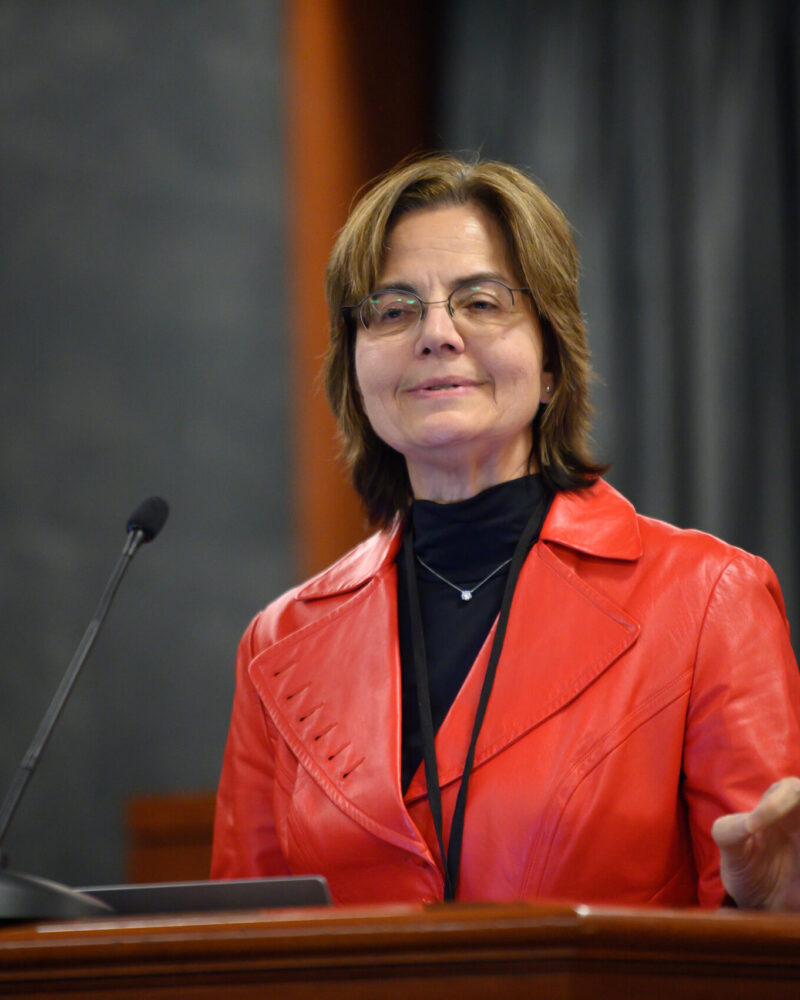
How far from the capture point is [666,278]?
327cm

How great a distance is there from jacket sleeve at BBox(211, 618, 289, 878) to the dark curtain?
5.41ft

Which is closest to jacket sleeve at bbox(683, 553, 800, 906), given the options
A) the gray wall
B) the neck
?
the neck

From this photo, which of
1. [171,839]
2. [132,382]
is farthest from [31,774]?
[132,382]

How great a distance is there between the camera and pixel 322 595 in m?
1.84

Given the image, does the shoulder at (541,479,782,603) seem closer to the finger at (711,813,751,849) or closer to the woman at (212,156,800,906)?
the woman at (212,156,800,906)

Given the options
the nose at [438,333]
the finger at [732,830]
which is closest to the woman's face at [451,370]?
the nose at [438,333]

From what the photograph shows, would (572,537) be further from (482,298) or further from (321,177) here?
(321,177)

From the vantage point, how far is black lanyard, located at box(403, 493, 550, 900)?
1492 mm

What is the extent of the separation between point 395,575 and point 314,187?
188 cm

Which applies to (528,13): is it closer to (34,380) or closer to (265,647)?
(34,380)

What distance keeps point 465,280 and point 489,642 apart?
0.48 metres

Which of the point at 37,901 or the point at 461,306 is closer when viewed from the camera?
the point at 37,901

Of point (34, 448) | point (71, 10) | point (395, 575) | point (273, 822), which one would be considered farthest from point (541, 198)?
point (71, 10)

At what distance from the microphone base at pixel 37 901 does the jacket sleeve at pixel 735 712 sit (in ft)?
2.24
